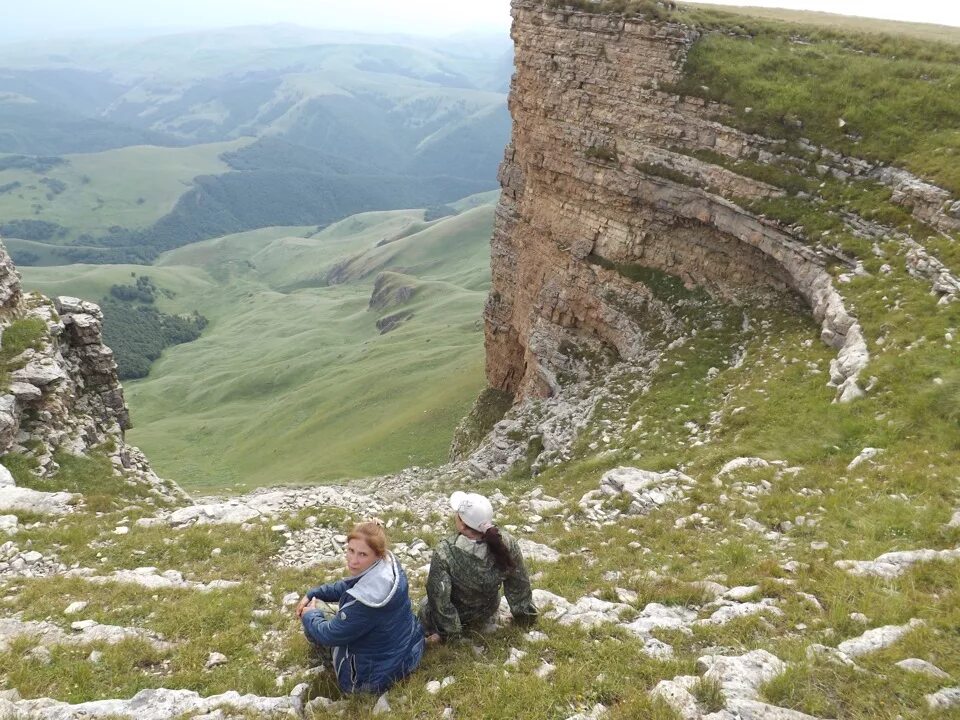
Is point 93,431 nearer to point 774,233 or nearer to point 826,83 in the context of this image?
→ point 774,233

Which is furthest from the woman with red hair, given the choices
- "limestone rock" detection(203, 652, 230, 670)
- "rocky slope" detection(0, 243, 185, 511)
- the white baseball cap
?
"rocky slope" detection(0, 243, 185, 511)

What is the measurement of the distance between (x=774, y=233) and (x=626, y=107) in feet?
41.0

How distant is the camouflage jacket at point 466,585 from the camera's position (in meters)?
9.36

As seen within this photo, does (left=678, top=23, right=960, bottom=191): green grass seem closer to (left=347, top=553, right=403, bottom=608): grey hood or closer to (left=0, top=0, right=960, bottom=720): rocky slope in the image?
(left=0, top=0, right=960, bottom=720): rocky slope

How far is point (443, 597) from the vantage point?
930 cm

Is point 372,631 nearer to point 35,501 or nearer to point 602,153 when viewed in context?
point 35,501

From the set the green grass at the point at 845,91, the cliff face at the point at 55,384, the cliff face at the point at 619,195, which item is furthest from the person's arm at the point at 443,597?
the green grass at the point at 845,91

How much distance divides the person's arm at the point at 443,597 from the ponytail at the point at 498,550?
78cm

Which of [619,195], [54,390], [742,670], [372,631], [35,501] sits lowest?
[35,501]

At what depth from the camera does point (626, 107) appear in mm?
35406

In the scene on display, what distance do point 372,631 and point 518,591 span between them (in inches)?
101

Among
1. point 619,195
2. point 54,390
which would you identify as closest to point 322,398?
point 619,195

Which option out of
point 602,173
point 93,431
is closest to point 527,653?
point 93,431

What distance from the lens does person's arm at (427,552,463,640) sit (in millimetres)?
9312
